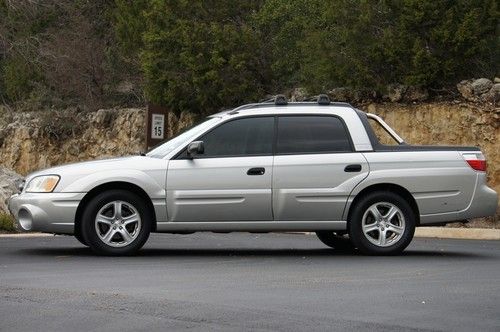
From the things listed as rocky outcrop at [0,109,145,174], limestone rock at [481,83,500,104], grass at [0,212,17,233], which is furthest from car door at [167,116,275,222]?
rocky outcrop at [0,109,145,174]

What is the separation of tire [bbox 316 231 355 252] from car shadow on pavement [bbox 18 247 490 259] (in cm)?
21

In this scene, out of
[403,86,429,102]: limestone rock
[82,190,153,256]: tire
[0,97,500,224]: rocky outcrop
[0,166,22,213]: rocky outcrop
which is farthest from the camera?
[0,97,500,224]: rocky outcrop

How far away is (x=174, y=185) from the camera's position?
519 inches

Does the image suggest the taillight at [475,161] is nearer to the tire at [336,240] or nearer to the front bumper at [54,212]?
the tire at [336,240]

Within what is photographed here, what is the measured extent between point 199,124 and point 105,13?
67.2ft

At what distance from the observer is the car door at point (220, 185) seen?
13195 millimetres

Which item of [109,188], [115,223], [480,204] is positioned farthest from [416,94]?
[115,223]

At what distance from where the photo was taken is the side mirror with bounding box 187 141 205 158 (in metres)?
13.2

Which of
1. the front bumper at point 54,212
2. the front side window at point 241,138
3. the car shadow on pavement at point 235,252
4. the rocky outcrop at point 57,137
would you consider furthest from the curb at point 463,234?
the rocky outcrop at point 57,137

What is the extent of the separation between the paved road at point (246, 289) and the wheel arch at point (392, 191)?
531 millimetres

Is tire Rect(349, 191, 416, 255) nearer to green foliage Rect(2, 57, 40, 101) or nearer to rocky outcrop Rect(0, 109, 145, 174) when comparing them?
rocky outcrop Rect(0, 109, 145, 174)

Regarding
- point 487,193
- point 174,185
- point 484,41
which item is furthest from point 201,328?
point 484,41

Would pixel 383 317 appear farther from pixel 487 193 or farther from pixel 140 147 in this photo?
pixel 140 147

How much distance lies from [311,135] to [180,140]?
1.52 m
